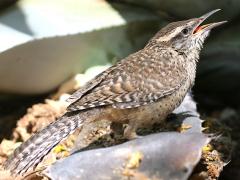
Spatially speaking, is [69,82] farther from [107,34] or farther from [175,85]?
[175,85]

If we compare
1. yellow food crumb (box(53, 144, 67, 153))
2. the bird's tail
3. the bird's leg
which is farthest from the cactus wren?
yellow food crumb (box(53, 144, 67, 153))

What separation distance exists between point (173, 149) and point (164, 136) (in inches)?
5.6

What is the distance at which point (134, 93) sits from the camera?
4105 mm

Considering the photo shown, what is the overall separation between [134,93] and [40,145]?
0.56 meters

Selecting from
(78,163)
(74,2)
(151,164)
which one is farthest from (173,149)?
(74,2)

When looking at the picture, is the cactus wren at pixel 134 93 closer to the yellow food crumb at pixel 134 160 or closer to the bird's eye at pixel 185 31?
the bird's eye at pixel 185 31

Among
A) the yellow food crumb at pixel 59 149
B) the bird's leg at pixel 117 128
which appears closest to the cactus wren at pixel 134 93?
the bird's leg at pixel 117 128

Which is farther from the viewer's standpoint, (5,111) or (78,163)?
(5,111)

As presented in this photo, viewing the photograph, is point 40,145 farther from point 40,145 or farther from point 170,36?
point 170,36

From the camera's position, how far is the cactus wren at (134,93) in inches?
156

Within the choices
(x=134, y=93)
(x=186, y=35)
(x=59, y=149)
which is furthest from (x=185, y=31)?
(x=59, y=149)

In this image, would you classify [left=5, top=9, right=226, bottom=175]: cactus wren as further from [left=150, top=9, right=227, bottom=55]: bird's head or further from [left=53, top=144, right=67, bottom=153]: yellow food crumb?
[left=53, top=144, right=67, bottom=153]: yellow food crumb

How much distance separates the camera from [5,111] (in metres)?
5.47

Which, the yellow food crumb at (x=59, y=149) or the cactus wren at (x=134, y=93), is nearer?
the cactus wren at (x=134, y=93)
